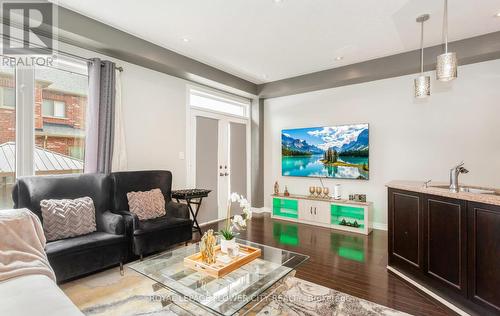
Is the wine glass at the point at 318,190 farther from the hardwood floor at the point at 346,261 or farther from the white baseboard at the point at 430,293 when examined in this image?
the white baseboard at the point at 430,293

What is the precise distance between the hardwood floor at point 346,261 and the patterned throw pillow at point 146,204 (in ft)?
3.25

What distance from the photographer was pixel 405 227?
275cm

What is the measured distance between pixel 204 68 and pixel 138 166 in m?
2.02

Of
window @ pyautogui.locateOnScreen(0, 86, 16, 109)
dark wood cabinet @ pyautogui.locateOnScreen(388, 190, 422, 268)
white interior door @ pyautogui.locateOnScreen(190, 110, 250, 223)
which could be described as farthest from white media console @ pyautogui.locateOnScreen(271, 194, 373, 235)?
window @ pyautogui.locateOnScreen(0, 86, 16, 109)

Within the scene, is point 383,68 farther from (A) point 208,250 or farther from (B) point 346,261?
(A) point 208,250

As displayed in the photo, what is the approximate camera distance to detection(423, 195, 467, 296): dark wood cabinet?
2.12m

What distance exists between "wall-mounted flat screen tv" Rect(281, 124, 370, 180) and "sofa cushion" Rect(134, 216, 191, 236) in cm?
290

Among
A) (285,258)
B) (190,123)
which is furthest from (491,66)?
(190,123)

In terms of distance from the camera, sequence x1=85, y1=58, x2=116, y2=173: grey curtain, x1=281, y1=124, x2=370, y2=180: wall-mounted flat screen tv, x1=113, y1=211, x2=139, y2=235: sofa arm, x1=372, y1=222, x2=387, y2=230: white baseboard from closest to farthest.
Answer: x1=113, y1=211, x2=139, y2=235: sofa arm < x1=85, y1=58, x2=116, y2=173: grey curtain < x1=372, y1=222, x2=387, y2=230: white baseboard < x1=281, y1=124, x2=370, y2=180: wall-mounted flat screen tv

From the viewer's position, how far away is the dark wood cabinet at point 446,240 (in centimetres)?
212

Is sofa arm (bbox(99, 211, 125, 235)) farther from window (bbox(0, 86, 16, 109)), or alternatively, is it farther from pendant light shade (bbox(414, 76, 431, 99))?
pendant light shade (bbox(414, 76, 431, 99))

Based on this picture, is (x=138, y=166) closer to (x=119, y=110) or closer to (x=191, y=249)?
(x=119, y=110)

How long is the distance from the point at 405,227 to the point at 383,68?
2712 mm

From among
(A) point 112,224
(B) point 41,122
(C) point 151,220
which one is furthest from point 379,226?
(B) point 41,122
